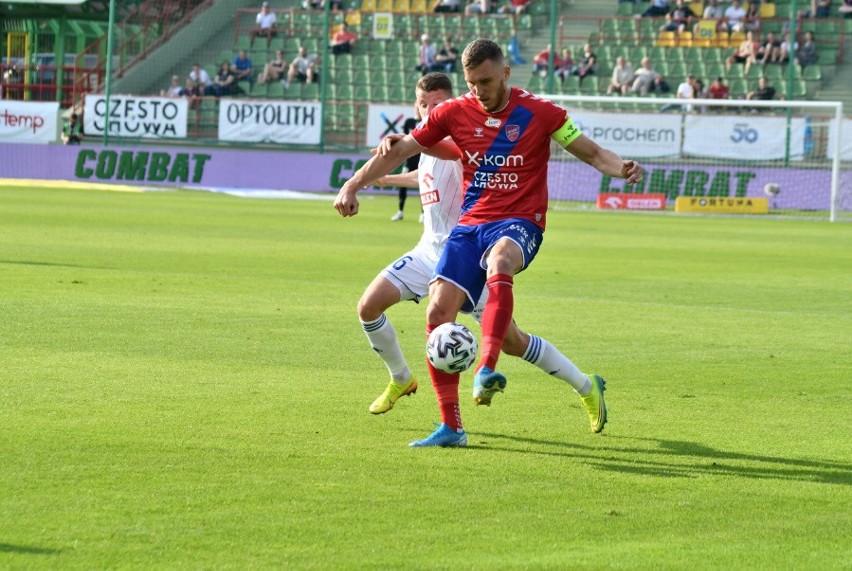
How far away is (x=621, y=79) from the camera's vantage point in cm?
3719

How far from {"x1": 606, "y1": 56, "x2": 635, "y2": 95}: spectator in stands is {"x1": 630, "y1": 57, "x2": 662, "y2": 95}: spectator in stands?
0.56 ft

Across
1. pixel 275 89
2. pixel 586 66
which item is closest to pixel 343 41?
pixel 275 89

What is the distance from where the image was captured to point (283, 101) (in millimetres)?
36344

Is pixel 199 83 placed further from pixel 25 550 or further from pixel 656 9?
pixel 25 550

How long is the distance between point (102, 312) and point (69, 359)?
8.84ft

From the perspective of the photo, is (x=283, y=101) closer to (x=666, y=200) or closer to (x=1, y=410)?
(x=666, y=200)

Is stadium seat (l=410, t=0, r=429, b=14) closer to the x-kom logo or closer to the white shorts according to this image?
the white shorts

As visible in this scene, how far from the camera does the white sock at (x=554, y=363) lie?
7234 mm

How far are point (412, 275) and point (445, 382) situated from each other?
83 cm

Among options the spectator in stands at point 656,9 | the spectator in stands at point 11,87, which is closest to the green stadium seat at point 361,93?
the spectator in stands at point 656,9

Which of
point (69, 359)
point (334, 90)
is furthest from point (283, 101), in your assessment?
point (69, 359)

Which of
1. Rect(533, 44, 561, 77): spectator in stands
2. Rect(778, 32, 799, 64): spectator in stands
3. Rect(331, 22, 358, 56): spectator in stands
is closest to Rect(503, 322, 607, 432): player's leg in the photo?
Rect(778, 32, 799, 64): spectator in stands

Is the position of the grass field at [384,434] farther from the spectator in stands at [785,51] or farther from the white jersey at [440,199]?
the spectator in stands at [785,51]

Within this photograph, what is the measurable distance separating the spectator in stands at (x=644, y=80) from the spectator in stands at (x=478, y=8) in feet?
20.5
